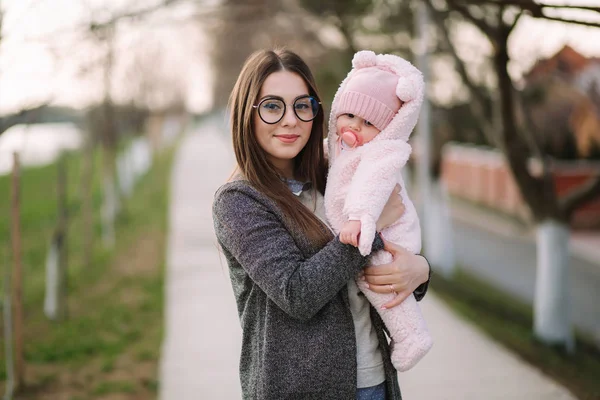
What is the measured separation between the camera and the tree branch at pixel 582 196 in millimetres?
6098

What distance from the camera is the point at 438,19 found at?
6852 mm

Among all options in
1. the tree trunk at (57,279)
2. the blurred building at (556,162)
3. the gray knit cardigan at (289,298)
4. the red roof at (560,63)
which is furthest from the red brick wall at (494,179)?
the gray knit cardigan at (289,298)

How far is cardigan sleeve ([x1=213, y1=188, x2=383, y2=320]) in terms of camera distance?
1727 mm

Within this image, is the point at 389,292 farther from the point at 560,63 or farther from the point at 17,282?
the point at 560,63

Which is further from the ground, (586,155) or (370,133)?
(370,133)

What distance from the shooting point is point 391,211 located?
1944 millimetres

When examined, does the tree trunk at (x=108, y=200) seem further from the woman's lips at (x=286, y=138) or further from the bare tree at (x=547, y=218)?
the woman's lips at (x=286, y=138)

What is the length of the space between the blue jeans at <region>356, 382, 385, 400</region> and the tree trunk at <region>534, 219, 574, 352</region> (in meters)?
4.79

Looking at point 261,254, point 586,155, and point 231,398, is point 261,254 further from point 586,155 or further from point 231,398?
point 586,155

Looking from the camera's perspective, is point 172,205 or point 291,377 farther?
point 172,205

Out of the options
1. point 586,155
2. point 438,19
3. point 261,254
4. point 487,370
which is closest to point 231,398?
point 487,370

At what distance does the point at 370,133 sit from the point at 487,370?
356 centimetres

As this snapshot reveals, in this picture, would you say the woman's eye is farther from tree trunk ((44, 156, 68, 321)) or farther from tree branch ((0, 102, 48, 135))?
tree trunk ((44, 156, 68, 321))

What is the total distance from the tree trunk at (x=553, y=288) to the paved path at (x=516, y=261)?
3.78ft
